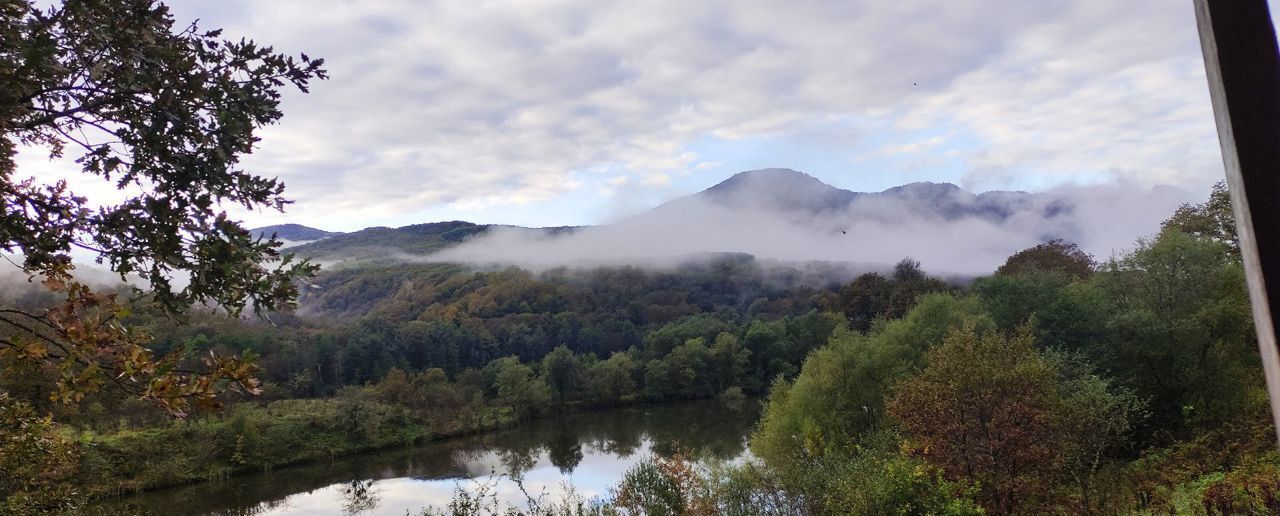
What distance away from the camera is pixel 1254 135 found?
93cm

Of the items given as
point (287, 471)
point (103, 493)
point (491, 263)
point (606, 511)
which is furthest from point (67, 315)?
point (491, 263)

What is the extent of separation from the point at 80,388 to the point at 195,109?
1.47 meters

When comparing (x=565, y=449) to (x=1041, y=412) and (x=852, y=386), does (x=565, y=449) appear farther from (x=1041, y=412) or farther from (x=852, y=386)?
(x=1041, y=412)

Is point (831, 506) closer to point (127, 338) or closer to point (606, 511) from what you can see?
point (606, 511)

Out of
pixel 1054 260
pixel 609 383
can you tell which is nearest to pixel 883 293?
pixel 1054 260

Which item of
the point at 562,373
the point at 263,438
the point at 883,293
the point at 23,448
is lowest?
the point at 562,373

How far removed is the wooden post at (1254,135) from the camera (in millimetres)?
895

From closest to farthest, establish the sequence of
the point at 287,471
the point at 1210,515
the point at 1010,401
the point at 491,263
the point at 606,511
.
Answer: the point at 1210,515 → the point at 1010,401 → the point at 606,511 → the point at 287,471 → the point at 491,263

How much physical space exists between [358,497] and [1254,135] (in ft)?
121

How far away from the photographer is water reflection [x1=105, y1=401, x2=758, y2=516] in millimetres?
31281

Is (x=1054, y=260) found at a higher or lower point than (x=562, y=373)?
higher

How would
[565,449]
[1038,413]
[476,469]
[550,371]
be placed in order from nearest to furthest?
[1038,413]
[476,469]
[565,449]
[550,371]

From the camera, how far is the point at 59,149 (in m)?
4.36

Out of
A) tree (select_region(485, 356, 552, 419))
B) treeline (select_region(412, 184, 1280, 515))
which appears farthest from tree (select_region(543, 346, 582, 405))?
treeline (select_region(412, 184, 1280, 515))
